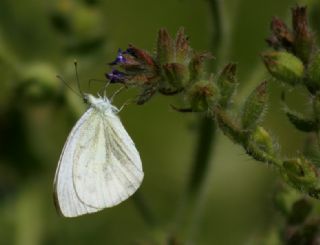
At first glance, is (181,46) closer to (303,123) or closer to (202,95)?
(202,95)

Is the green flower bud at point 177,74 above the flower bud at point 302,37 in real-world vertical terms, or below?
below

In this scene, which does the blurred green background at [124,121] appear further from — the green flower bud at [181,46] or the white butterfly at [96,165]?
the green flower bud at [181,46]

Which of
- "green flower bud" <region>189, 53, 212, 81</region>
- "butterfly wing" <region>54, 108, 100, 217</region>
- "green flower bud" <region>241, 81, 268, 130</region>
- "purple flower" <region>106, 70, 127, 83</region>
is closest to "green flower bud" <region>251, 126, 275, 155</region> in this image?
"green flower bud" <region>241, 81, 268, 130</region>

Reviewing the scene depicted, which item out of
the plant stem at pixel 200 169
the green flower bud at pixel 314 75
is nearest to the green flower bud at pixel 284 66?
the green flower bud at pixel 314 75

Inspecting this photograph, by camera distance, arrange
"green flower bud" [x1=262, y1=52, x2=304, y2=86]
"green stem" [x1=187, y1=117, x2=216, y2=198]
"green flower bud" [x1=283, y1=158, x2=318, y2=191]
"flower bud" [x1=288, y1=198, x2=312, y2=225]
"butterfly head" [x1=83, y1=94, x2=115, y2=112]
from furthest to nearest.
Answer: "green stem" [x1=187, y1=117, x2=216, y2=198] < "butterfly head" [x1=83, y1=94, x2=115, y2=112] < "flower bud" [x1=288, y1=198, x2=312, y2=225] < "green flower bud" [x1=262, y1=52, x2=304, y2=86] < "green flower bud" [x1=283, y1=158, x2=318, y2=191]

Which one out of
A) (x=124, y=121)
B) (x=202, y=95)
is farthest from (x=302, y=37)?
(x=124, y=121)

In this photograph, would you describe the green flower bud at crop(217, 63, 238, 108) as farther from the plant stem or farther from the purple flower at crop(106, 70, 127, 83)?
the plant stem

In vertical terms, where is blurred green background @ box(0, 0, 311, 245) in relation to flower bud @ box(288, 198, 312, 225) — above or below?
below
